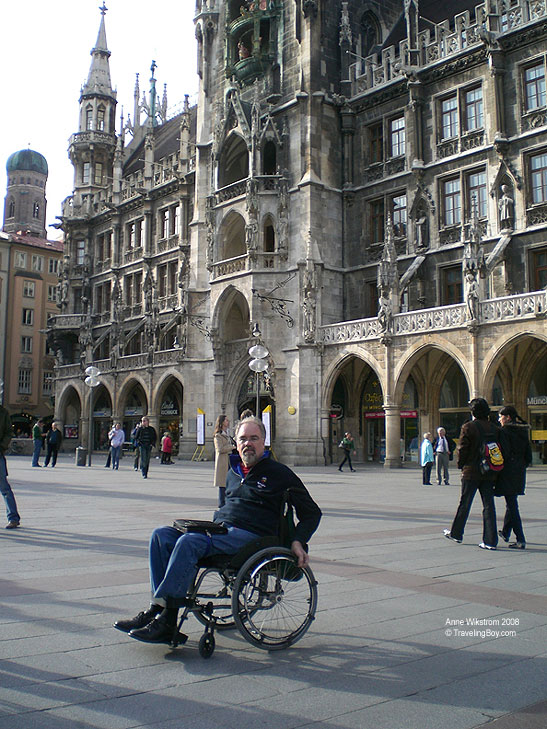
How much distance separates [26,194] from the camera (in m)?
92.4

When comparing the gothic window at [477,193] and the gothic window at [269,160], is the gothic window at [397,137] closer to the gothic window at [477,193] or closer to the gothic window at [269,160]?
the gothic window at [477,193]

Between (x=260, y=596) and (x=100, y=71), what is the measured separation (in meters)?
57.7

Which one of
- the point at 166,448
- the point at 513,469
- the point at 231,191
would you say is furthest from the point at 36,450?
the point at 513,469

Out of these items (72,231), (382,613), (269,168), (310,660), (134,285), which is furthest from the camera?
(72,231)

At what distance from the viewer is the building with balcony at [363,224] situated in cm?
2838

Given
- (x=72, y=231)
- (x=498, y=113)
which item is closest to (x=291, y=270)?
(x=498, y=113)

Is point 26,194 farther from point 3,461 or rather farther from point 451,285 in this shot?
point 3,461

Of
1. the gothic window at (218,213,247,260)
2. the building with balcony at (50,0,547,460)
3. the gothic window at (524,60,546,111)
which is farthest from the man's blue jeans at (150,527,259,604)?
the gothic window at (218,213,247,260)

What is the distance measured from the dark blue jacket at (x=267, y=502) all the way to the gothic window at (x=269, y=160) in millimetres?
32658

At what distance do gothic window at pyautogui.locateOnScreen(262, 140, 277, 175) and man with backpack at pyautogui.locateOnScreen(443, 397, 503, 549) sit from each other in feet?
94.6

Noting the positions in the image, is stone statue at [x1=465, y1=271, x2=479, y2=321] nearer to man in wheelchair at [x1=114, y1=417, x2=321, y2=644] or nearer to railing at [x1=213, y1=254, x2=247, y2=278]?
railing at [x1=213, y1=254, x2=247, y2=278]

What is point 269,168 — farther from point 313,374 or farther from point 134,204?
point 134,204

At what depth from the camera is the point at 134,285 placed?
48.9 m

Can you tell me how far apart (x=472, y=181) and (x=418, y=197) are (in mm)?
2478
